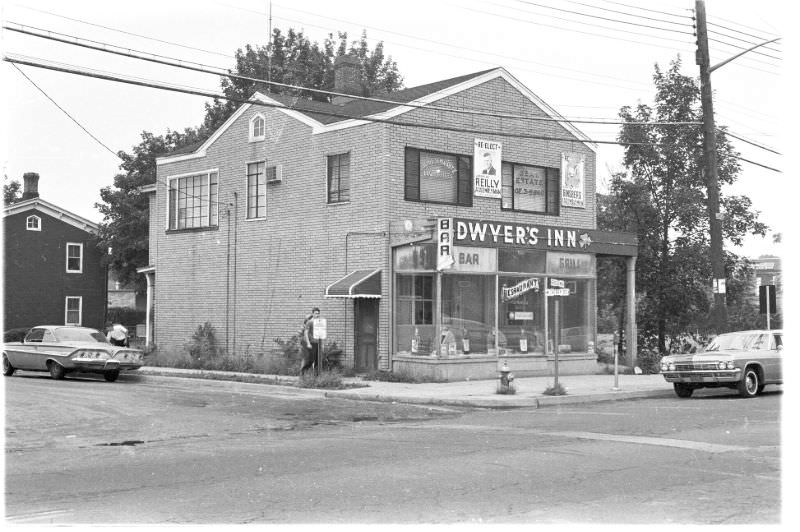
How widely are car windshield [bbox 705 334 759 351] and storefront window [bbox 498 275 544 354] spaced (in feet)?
18.2

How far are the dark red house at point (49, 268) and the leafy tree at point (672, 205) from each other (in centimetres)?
2823

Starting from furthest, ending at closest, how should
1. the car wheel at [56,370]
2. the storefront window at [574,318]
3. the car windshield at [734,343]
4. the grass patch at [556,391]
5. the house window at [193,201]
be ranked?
1. the house window at [193,201]
2. the storefront window at [574,318]
3. the car wheel at [56,370]
4. the car windshield at [734,343]
5. the grass patch at [556,391]

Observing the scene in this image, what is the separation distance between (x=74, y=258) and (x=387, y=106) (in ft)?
90.2

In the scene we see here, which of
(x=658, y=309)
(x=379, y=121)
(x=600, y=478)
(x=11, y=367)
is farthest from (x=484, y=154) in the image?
(x=600, y=478)

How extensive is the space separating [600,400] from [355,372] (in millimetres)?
6950

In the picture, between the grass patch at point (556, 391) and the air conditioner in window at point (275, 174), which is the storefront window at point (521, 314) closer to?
the grass patch at point (556, 391)

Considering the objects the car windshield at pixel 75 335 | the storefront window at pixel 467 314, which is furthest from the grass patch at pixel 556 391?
the car windshield at pixel 75 335

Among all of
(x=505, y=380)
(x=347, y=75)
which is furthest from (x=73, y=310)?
(x=505, y=380)

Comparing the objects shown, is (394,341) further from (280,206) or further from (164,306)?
(164,306)

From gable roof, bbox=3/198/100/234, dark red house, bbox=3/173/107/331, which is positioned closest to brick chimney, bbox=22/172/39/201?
dark red house, bbox=3/173/107/331

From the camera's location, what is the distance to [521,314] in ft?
80.6

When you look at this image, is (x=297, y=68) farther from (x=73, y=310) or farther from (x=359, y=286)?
(x=359, y=286)

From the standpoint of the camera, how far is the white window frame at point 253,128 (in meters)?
27.3

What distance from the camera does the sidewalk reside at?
719 inches
